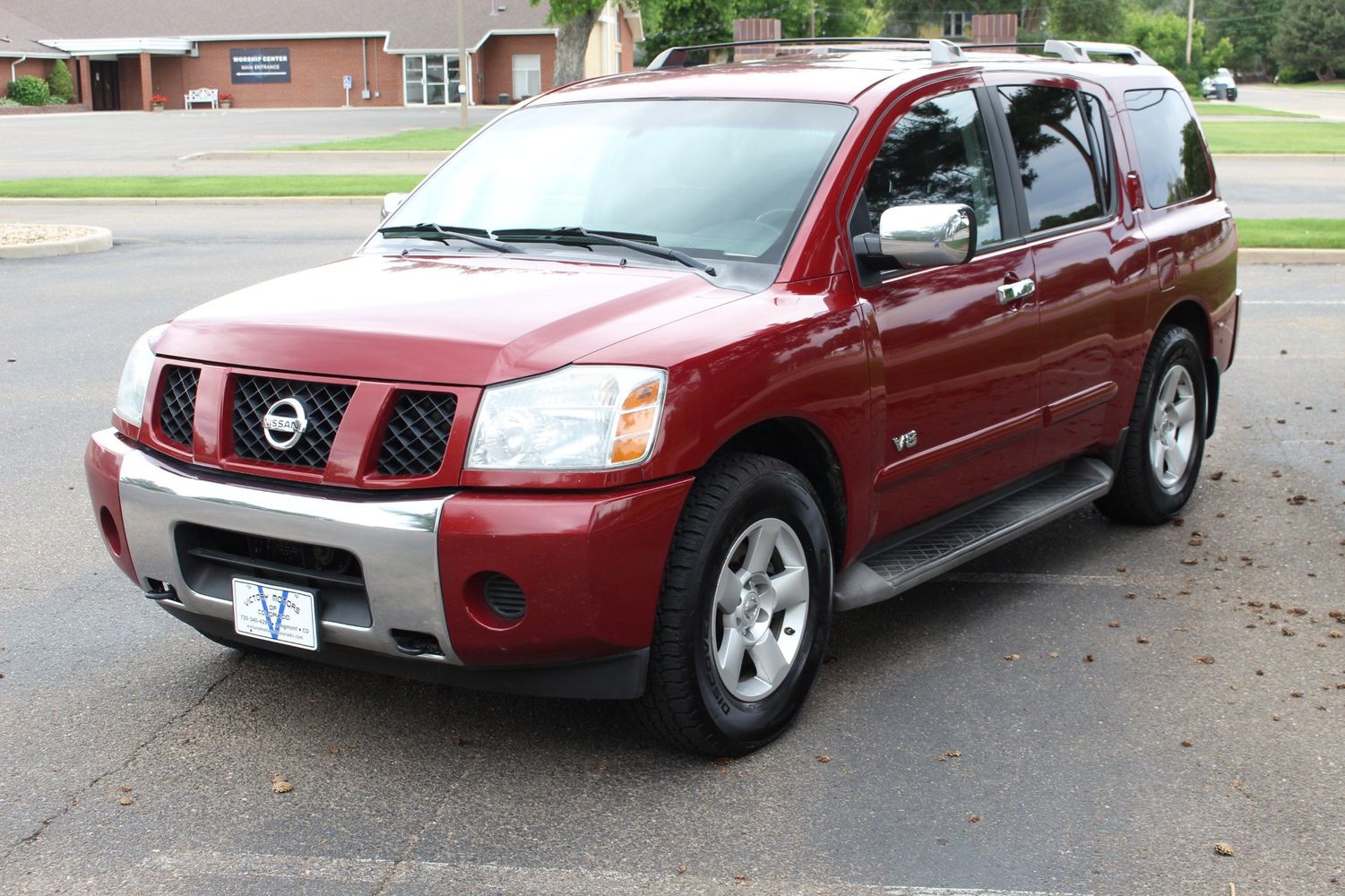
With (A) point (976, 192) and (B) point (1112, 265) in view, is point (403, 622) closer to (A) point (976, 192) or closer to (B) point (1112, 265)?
(A) point (976, 192)

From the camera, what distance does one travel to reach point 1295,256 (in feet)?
48.9

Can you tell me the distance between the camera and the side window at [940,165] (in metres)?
4.79

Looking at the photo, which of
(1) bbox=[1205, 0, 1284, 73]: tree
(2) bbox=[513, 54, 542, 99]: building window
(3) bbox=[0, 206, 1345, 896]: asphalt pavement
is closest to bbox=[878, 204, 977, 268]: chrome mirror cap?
(3) bbox=[0, 206, 1345, 896]: asphalt pavement

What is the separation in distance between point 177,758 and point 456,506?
4.07 ft

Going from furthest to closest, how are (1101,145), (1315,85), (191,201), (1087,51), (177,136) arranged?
(1315,85) < (177,136) < (191,201) < (1087,51) < (1101,145)

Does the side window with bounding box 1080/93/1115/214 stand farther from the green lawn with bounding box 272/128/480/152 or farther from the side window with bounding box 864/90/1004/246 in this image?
the green lawn with bounding box 272/128/480/152

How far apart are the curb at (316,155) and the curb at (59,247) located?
12449 mm

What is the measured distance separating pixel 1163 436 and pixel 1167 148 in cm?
128

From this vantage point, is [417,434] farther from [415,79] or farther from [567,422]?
[415,79]

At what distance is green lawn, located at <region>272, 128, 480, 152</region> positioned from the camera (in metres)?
30.3

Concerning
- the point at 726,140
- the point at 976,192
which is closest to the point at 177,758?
the point at 726,140

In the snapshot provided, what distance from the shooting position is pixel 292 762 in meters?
4.10

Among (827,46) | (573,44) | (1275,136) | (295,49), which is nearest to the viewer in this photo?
(827,46)

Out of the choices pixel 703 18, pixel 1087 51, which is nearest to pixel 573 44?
pixel 703 18
